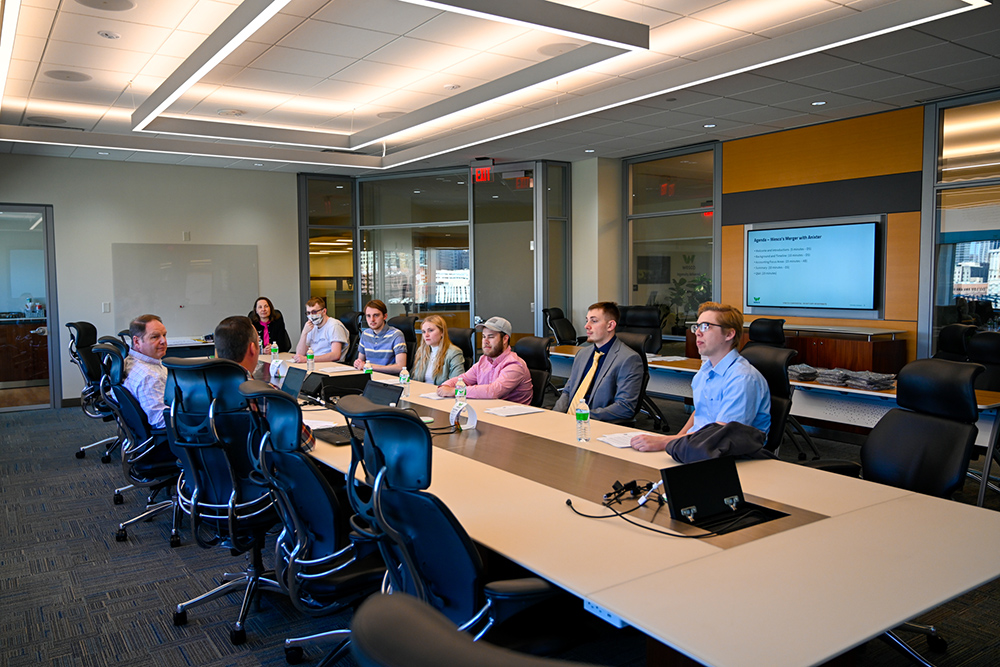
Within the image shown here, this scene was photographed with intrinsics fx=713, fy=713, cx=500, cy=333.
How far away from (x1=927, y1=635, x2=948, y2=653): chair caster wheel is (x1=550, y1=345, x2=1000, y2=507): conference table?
1747 mm

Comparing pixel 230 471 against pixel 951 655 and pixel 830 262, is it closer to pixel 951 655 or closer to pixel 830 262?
pixel 951 655

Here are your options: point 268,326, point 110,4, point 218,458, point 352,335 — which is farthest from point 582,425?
point 268,326

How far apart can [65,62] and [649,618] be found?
635 centimetres

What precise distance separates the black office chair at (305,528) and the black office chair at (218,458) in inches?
15.6

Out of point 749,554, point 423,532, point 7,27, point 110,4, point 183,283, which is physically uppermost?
point 110,4

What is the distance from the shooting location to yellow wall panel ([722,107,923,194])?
7.28 meters

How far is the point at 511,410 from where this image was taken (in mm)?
4312

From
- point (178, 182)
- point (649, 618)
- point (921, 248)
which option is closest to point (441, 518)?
point (649, 618)

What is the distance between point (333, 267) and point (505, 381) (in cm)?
732

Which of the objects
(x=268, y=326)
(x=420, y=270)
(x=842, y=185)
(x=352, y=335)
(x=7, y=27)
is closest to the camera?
(x=7, y=27)

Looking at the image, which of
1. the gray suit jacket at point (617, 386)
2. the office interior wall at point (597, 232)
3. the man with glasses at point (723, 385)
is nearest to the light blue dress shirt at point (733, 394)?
the man with glasses at point (723, 385)

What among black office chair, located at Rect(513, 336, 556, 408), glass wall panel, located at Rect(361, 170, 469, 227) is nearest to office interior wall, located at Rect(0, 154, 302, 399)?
glass wall panel, located at Rect(361, 170, 469, 227)

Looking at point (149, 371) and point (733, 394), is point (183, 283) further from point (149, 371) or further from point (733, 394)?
point (733, 394)

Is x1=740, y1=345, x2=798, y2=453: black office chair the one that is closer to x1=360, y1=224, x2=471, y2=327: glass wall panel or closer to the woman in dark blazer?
the woman in dark blazer
